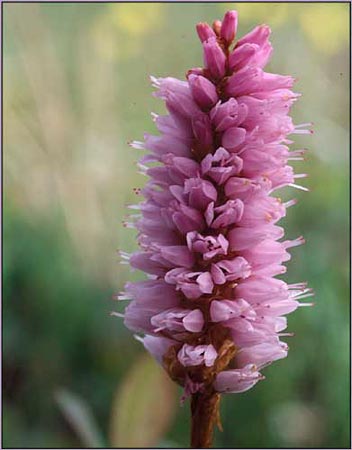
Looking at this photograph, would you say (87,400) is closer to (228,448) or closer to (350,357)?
(228,448)

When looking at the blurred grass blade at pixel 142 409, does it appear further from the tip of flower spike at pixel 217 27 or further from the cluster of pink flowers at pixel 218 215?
the tip of flower spike at pixel 217 27

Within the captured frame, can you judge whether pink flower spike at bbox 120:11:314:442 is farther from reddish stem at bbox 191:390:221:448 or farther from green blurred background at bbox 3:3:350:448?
green blurred background at bbox 3:3:350:448

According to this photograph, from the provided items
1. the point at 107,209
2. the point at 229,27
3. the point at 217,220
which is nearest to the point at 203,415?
the point at 217,220

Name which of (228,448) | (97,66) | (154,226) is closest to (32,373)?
(228,448)

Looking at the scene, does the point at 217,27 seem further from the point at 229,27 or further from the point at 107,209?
the point at 107,209

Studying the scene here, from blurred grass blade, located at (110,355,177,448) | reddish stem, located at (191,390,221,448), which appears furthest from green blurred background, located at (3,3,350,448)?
reddish stem, located at (191,390,221,448)

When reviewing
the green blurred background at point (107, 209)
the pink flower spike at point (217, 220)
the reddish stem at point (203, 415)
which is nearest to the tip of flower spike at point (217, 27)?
the pink flower spike at point (217, 220)
